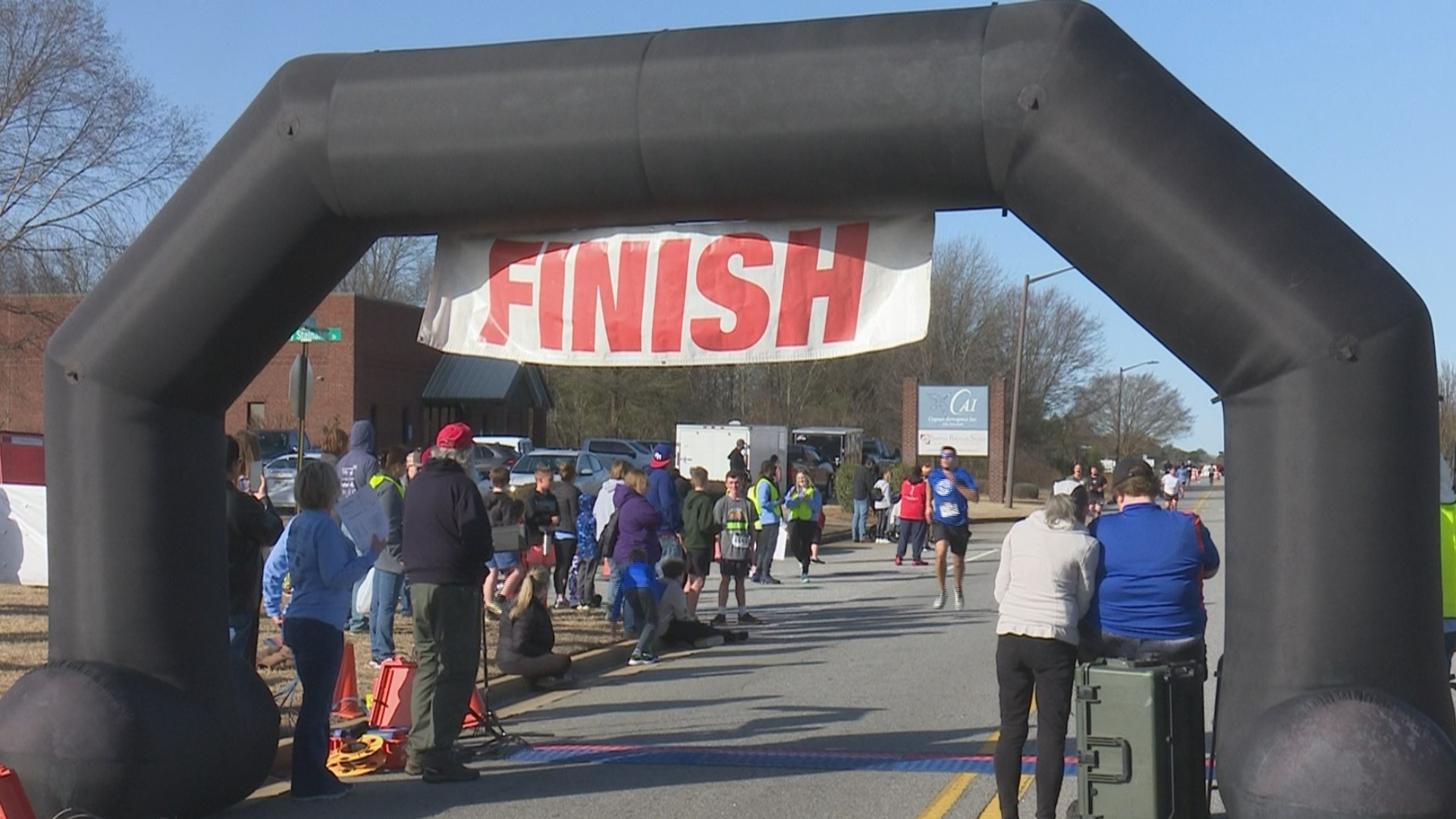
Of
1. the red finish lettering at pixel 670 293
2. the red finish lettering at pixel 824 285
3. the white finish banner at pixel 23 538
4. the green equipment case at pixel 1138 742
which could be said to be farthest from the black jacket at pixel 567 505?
the green equipment case at pixel 1138 742

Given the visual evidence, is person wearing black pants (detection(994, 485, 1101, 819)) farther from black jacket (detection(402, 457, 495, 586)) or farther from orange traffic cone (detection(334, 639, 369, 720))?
orange traffic cone (detection(334, 639, 369, 720))

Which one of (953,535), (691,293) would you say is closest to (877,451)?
(953,535)

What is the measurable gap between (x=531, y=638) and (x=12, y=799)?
5.40m

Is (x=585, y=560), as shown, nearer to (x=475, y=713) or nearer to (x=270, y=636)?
(x=270, y=636)

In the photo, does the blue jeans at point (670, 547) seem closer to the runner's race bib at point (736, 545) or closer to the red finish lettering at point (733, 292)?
the runner's race bib at point (736, 545)

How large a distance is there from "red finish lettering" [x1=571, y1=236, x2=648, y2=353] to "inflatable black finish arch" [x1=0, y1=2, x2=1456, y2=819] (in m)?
0.23

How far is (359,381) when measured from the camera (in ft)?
150

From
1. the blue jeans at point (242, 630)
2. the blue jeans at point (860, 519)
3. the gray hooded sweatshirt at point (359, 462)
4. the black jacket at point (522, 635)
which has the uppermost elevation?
the gray hooded sweatshirt at point (359, 462)

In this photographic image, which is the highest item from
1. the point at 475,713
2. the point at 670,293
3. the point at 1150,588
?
the point at 670,293

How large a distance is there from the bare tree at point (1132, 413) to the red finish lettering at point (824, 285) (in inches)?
2634

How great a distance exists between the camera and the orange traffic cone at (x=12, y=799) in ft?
19.9

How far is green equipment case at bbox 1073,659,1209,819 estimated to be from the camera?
6074 mm

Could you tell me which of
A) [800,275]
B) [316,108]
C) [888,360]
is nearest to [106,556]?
[316,108]

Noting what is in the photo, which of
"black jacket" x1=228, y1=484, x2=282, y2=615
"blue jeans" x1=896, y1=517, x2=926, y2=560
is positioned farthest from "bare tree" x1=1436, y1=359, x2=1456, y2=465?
"black jacket" x1=228, y1=484, x2=282, y2=615
